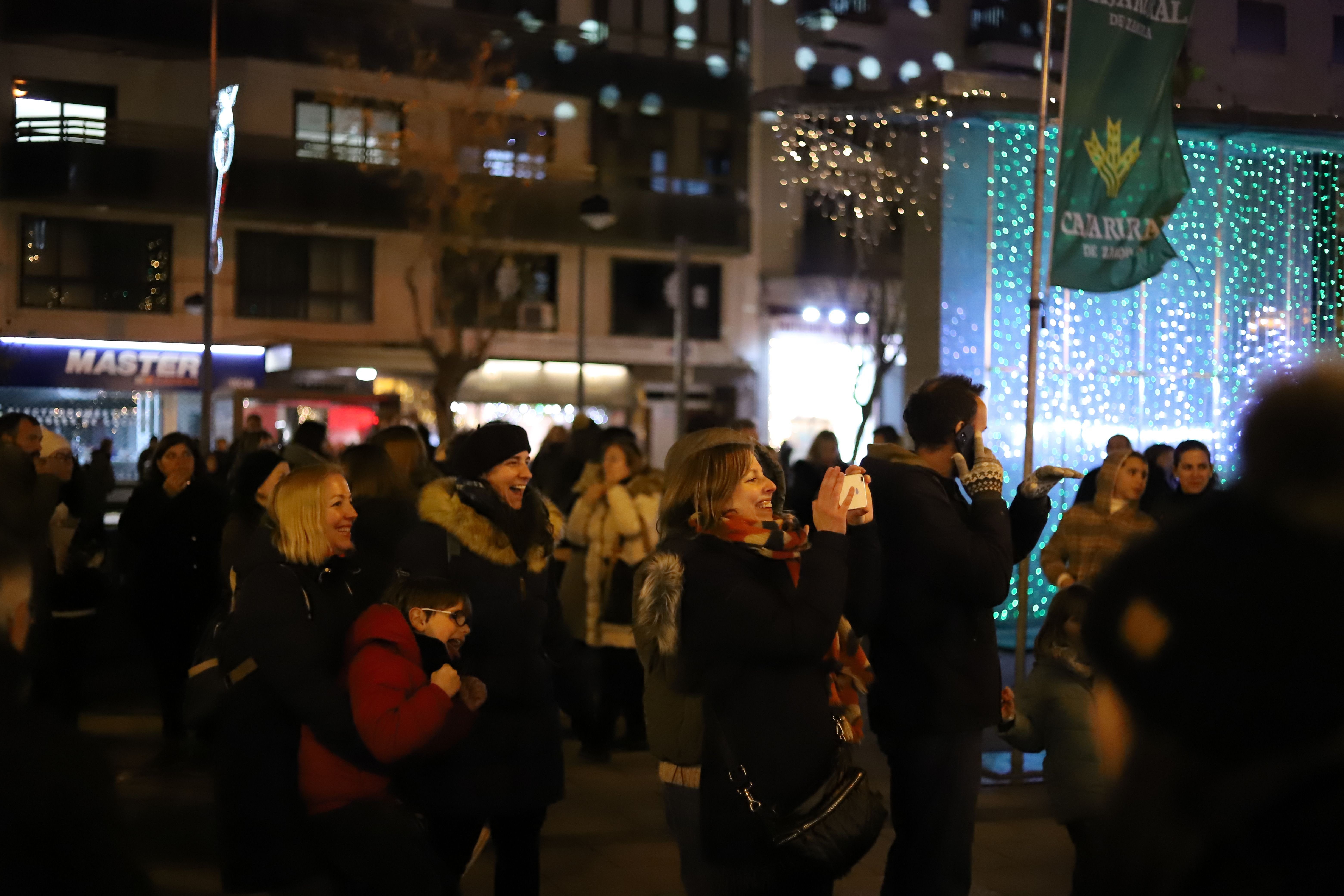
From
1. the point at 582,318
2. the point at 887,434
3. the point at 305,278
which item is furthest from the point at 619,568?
the point at 305,278

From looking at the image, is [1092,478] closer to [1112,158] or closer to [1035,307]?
[1035,307]

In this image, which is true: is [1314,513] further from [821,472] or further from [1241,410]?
[821,472]

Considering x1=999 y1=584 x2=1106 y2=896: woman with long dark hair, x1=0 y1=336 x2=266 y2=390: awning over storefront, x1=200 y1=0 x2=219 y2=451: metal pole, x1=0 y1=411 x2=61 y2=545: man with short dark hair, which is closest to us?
x1=0 y1=411 x2=61 y2=545: man with short dark hair

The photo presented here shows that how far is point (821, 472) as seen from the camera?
39.2 ft

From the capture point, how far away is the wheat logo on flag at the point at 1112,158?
782 centimetres

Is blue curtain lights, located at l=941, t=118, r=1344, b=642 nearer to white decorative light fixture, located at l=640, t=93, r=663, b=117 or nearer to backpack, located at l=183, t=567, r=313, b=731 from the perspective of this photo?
backpack, located at l=183, t=567, r=313, b=731

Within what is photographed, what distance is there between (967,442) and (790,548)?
41.3 inches

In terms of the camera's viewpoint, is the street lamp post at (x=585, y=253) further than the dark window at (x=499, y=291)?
No

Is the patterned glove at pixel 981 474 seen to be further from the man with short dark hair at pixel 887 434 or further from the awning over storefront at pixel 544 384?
the awning over storefront at pixel 544 384

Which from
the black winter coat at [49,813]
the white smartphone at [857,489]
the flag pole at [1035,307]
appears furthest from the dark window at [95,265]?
the black winter coat at [49,813]

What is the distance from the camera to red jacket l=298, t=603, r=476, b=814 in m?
3.98

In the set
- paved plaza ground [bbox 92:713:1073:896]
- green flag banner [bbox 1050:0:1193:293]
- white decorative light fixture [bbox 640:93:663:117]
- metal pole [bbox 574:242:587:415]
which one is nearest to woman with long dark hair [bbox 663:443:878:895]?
paved plaza ground [bbox 92:713:1073:896]

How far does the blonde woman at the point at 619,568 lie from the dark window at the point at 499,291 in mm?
22923

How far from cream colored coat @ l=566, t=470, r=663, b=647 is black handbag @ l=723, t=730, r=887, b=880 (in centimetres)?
516
